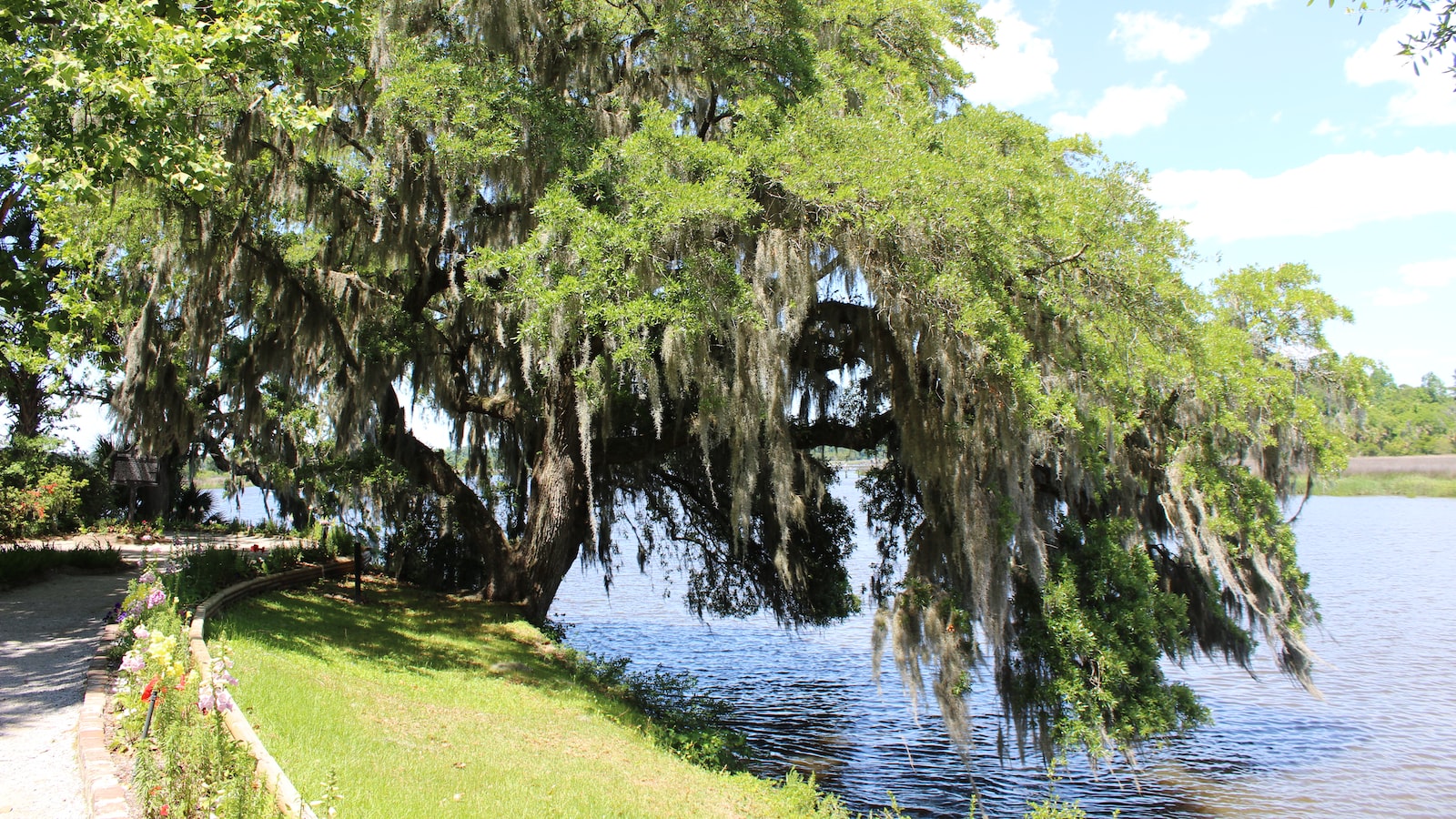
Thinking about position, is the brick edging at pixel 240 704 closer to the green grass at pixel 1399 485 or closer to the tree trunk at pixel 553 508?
the tree trunk at pixel 553 508

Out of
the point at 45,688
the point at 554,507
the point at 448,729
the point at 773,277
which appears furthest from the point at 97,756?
the point at 554,507

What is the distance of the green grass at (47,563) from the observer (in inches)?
455

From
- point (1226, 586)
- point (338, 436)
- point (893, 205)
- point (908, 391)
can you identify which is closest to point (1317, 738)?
point (1226, 586)

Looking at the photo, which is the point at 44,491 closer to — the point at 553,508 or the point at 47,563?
the point at 47,563

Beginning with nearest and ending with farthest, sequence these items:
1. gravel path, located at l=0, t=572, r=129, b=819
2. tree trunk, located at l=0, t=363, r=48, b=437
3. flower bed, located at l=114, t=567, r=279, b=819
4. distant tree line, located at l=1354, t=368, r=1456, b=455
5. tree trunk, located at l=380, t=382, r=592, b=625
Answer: flower bed, located at l=114, t=567, r=279, b=819 → gravel path, located at l=0, t=572, r=129, b=819 → tree trunk, located at l=380, t=382, r=592, b=625 → tree trunk, located at l=0, t=363, r=48, b=437 → distant tree line, located at l=1354, t=368, r=1456, b=455

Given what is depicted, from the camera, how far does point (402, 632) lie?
11.1m

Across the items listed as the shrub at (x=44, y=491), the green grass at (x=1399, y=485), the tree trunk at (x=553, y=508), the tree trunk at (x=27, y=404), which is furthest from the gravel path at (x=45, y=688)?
the green grass at (x=1399, y=485)

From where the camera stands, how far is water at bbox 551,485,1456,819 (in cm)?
981

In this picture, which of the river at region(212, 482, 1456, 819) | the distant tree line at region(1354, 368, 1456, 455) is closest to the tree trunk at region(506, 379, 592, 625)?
the river at region(212, 482, 1456, 819)

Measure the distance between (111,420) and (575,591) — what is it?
36.5ft

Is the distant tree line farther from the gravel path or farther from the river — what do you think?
the gravel path

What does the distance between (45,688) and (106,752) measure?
1974mm

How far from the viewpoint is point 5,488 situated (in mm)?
16328

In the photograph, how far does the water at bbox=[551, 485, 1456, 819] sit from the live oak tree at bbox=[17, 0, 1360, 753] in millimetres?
1536
